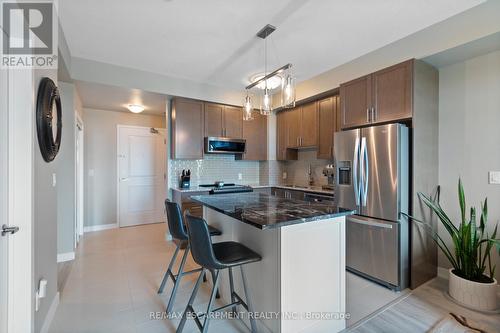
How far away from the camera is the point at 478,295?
209cm

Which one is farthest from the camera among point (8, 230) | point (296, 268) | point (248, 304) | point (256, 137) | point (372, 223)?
point (256, 137)

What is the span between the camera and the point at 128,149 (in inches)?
198

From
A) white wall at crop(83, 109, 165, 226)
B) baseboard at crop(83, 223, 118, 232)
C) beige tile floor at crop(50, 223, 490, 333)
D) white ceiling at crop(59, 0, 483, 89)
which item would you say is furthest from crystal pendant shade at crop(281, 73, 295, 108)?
baseboard at crop(83, 223, 118, 232)

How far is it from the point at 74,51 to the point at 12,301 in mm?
2783

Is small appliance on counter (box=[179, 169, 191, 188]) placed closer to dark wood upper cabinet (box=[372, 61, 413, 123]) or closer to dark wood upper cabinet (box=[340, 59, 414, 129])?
dark wood upper cabinet (box=[340, 59, 414, 129])

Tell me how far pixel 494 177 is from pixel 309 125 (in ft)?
7.82

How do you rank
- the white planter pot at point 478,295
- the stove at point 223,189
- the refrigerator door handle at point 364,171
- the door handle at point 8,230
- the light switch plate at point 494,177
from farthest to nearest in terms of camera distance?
1. the stove at point 223,189
2. the refrigerator door handle at point 364,171
3. the light switch plate at point 494,177
4. the white planter pot at point 478,295
5. the door handle at point 8,230

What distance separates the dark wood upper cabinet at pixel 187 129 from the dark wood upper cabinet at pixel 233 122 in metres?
0.47

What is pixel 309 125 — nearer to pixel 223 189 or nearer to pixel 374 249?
pixel 223 189

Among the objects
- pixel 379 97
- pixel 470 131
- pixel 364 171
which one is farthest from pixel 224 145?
pixel 470 131

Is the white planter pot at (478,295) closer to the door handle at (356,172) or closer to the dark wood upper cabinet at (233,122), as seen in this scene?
the door handle at (356,172)

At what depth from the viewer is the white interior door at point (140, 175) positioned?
16.3 feet

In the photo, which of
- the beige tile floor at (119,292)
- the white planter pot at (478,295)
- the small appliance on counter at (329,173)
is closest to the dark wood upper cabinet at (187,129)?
the beige tile floor at (119,292)

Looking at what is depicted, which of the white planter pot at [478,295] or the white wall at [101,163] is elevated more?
the white wall at [101,163]
